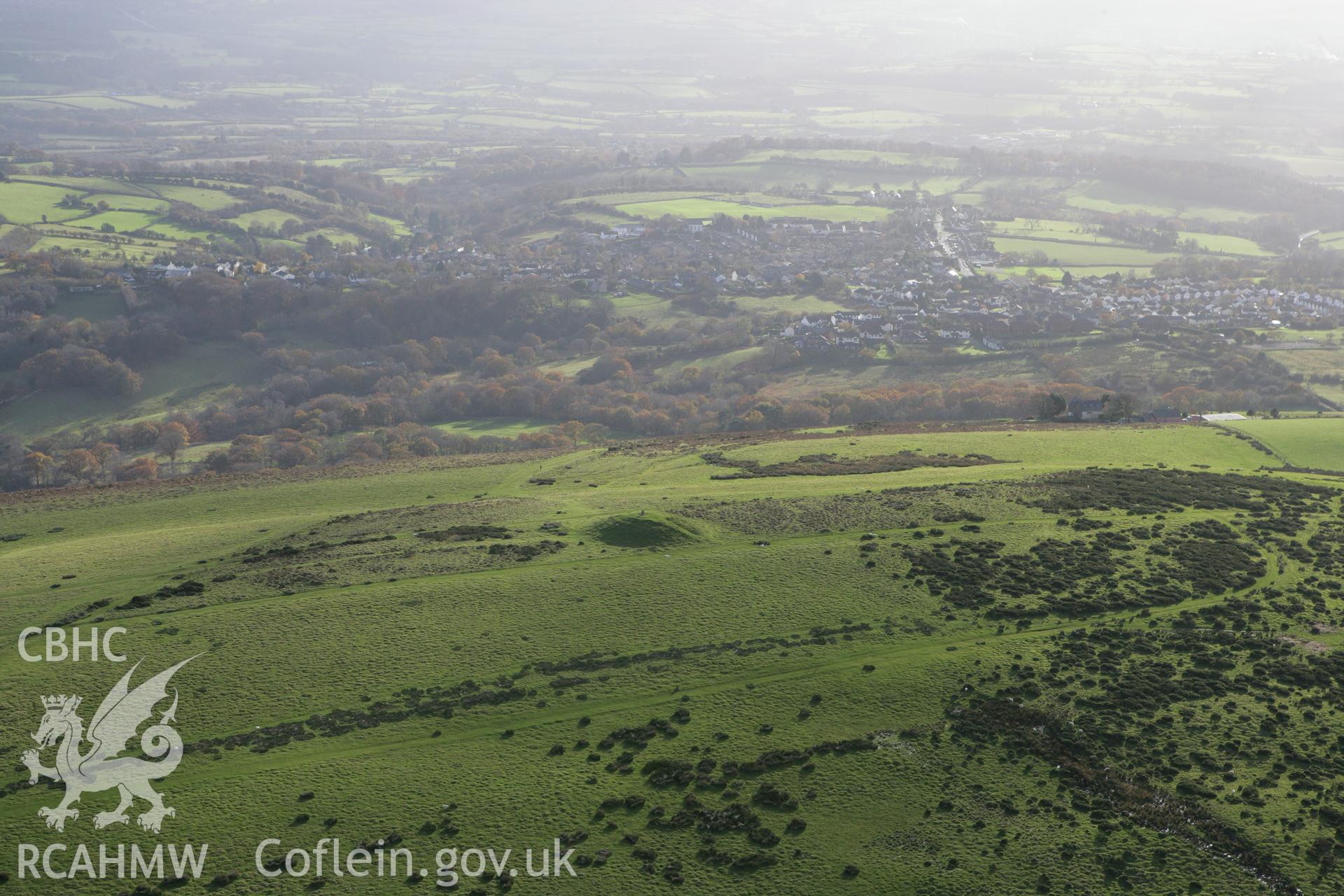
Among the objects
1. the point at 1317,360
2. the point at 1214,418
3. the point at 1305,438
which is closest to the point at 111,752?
the point at 1305,438

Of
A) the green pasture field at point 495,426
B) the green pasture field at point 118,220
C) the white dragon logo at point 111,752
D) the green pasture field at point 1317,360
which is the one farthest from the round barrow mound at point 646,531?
the green pasture field at point 118,220

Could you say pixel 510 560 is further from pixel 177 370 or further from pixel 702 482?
pixel 177 370

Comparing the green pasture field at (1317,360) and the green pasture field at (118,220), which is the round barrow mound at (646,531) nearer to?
the green pasture field at (1317,360)

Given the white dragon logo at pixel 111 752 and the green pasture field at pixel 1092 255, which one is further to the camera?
the green pasture field at pixel 1092 255

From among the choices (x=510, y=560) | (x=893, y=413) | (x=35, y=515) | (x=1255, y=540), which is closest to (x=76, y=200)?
(x=35, y=515)

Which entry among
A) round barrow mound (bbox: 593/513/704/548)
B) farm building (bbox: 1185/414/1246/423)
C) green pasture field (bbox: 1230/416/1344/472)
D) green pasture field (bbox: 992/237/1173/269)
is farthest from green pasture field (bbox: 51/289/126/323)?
green pasture field (bbox: 992/237/1173/269)
